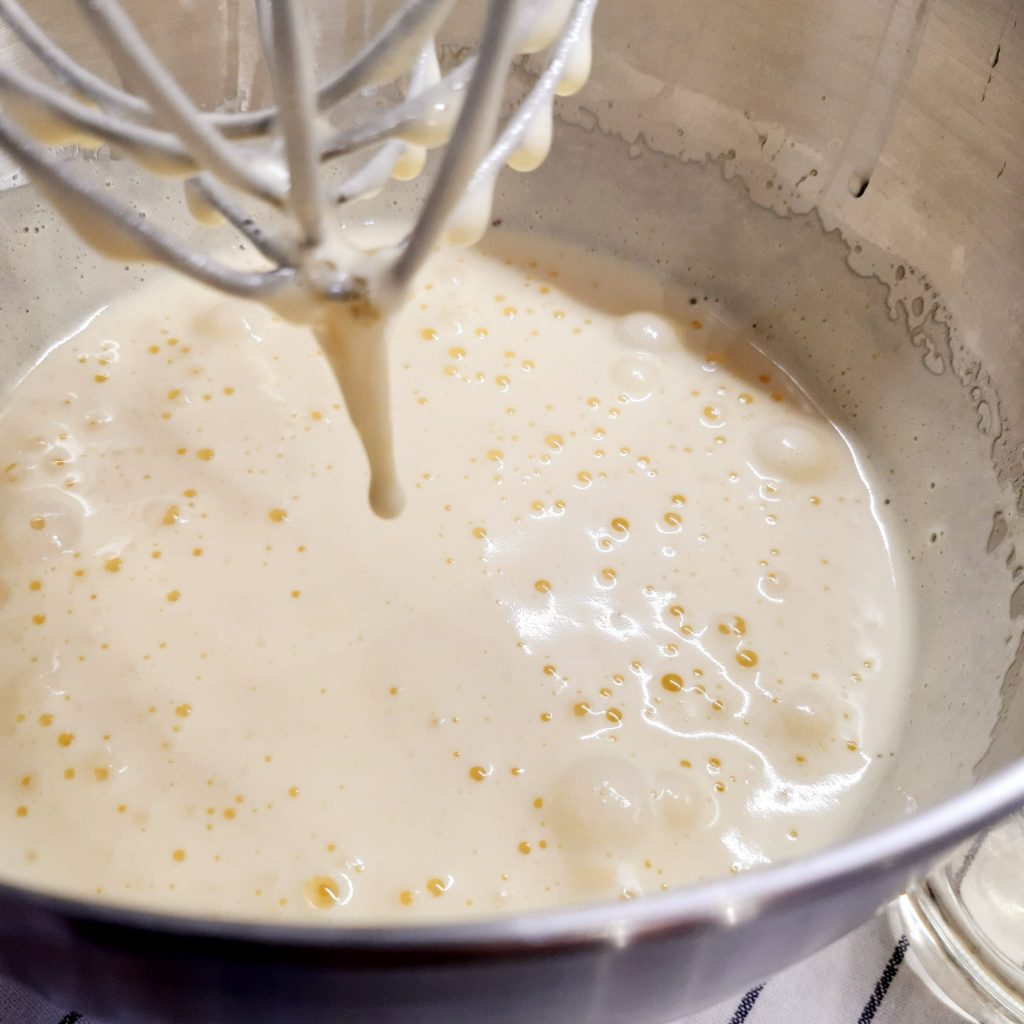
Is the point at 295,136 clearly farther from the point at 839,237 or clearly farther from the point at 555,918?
the point at 839,237

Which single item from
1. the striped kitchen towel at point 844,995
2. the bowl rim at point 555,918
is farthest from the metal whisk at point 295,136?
the striped kitchen towel at point 844,995

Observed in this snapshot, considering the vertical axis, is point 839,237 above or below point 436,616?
above

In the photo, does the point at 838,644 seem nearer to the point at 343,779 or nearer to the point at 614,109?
the point at 343,779

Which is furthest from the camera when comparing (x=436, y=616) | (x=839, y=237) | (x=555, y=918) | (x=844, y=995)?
(x=839, y=237)

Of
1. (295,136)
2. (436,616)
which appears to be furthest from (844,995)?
(295,136)

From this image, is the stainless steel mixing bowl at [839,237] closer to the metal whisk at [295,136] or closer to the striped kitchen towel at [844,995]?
the striped kitchen towel at [844,995]

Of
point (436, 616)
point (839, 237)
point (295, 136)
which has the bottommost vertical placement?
point (436, 616)
